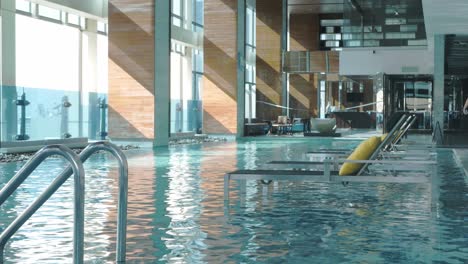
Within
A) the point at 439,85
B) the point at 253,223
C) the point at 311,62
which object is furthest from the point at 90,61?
the point at 253,223

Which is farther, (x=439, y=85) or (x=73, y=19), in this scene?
(x=73, y=19)

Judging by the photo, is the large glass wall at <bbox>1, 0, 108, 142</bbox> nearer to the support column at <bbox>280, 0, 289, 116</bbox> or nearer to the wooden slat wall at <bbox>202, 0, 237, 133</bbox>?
the wooden slat wall at <bbox>202, 0, 237, 133</bbox>

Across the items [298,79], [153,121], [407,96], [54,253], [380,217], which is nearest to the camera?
[54,253]

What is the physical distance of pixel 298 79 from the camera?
41688mm

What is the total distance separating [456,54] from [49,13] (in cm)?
1394

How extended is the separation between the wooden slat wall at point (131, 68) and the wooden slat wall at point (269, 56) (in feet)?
51.8

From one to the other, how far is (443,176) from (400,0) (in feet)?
65.1

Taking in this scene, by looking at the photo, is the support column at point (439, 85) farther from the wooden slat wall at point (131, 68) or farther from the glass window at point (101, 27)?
the glass window at point (101, 27)

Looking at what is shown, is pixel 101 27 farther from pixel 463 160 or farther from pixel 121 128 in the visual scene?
pixel 463 160

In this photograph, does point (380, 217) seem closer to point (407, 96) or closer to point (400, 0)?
point (400, 0)

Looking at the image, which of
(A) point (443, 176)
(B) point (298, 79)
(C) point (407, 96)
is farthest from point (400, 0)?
(A) point (443, 176)

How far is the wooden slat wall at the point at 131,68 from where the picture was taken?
2284 centimetres

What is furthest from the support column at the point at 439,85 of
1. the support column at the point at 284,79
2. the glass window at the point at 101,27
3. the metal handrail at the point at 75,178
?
the metal handrail at the point at 75,178

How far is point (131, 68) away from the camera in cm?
2295
